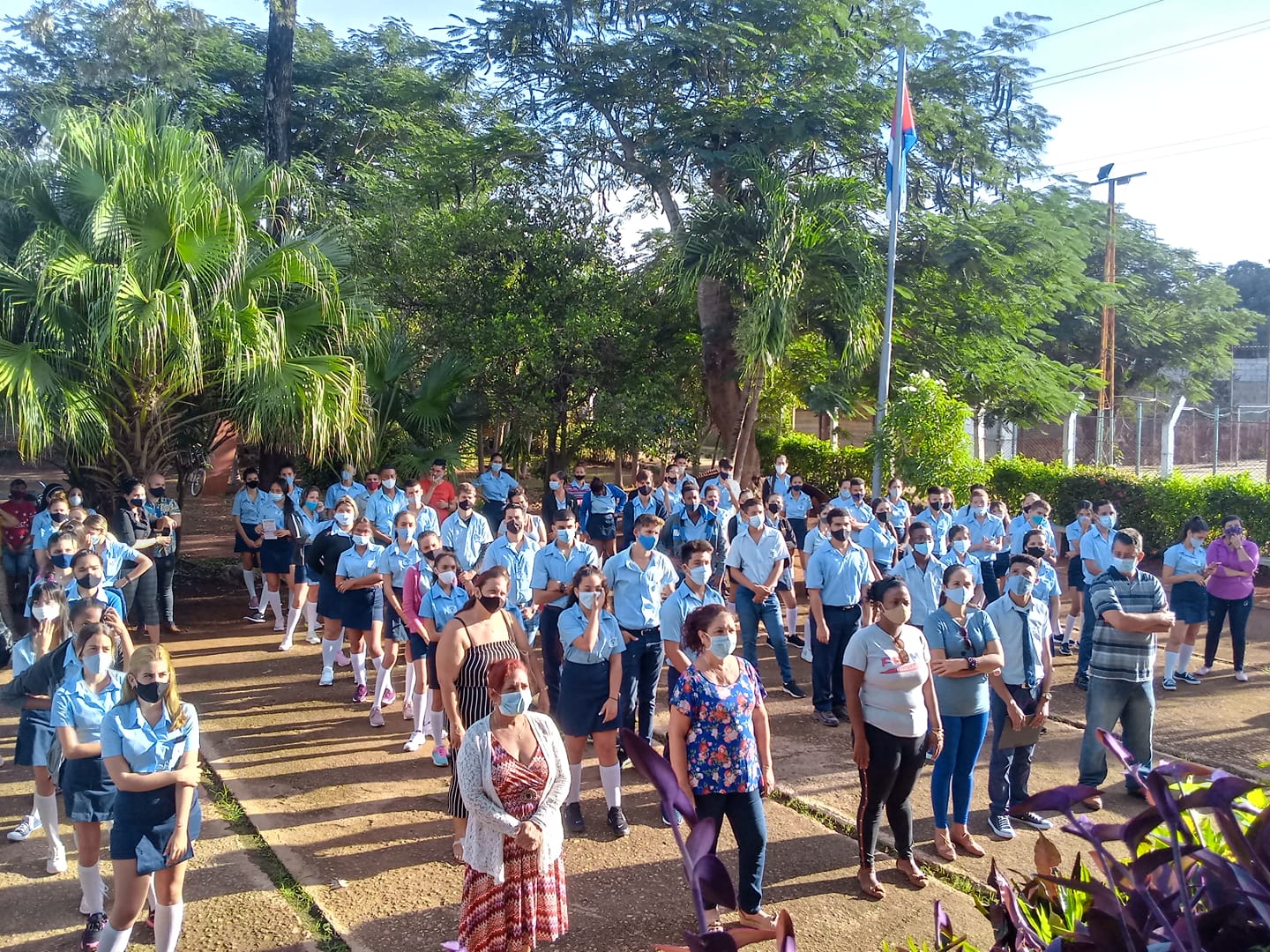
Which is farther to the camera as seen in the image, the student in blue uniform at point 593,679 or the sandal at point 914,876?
the student in blue uniform at point 593,679

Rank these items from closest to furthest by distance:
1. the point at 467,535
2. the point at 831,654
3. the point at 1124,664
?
the point at 1124,664 → the point at 831,654 → the point at 467,535

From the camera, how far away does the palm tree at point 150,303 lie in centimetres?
1041

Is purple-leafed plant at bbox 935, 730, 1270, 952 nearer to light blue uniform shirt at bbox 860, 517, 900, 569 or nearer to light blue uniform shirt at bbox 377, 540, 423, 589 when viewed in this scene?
light blue uniform shirt at bbox 377, 540, 423, 589

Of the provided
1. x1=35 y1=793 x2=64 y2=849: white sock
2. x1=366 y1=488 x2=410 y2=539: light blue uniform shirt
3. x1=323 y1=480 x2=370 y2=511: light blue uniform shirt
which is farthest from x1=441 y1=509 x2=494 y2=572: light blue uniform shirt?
x1=35 y1=793 x2=64 y2=849: white sock

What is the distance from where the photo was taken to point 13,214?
11.3m

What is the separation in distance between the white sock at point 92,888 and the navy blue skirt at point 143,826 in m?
0.79

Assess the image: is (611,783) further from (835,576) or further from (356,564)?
(356,564)

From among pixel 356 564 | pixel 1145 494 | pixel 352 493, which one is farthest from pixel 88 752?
pixel 1145 494

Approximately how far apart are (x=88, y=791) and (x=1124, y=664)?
19.3 feet

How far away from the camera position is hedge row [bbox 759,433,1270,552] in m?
14.0

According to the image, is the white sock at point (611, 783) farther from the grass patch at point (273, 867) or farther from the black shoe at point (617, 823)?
the grass patch at point (273, 867)

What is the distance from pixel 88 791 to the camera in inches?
189

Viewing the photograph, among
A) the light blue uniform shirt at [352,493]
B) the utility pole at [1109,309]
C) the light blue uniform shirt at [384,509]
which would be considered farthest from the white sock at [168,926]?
the utility pole at [1109,309]

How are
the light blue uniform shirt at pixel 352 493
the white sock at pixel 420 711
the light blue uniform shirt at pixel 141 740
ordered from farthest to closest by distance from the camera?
the light blue uniform shirt at pixel 352 493 < the white sock at pixel 420 711 < the light blue uniform shirt at pixel 141 740
